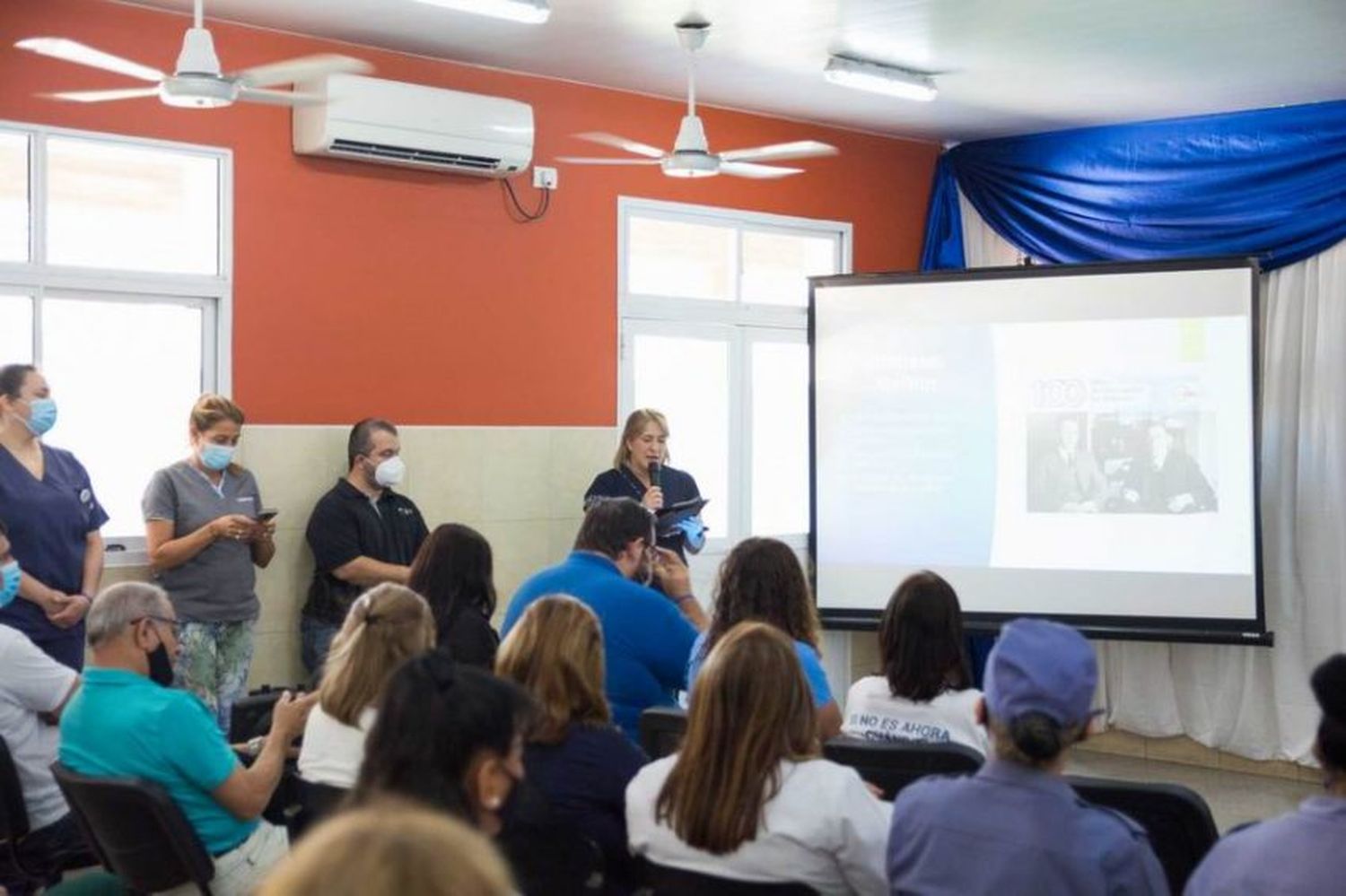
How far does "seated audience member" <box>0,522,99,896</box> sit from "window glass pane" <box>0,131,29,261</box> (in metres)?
2.19

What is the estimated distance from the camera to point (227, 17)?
611cm

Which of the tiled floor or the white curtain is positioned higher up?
the white curtain

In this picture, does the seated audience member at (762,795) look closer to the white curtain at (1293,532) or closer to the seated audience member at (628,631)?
the seated audience member at (628,631)

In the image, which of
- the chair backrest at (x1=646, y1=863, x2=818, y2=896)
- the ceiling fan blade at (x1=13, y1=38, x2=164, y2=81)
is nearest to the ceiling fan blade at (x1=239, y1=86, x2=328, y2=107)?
the ceiling fan blade at (x1=13, y1=38, x2=164, y2=81)

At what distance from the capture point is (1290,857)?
234 cm

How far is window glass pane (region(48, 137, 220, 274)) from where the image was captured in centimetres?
581

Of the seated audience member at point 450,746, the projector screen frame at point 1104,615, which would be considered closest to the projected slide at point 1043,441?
the projector screen frame at point 1104,615

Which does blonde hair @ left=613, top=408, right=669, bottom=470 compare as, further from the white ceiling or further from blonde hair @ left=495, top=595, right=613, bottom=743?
blonde hair @ left=495, top=595, right=613, bottom=743

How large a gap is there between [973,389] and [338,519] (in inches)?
125

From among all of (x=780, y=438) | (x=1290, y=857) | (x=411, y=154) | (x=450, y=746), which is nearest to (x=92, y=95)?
(x=411, y=154)

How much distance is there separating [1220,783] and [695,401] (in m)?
3.10

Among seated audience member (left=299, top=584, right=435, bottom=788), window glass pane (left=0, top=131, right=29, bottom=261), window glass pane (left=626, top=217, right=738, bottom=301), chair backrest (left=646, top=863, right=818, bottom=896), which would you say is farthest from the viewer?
window glass pane (left=626, top=217, right=738, bottom=301)

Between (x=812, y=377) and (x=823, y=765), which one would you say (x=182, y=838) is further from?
(x=812, y=377)

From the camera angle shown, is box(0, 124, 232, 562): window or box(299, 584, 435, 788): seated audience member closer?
box(299, 584, 435, 788): seated audience member
